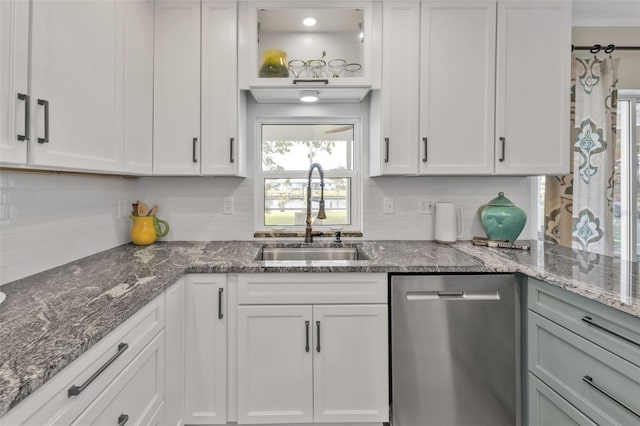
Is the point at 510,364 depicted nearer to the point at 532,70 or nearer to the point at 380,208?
the point at 380,208

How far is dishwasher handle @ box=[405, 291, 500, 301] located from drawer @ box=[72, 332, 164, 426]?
3.76 feet

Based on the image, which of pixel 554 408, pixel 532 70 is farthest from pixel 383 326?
pixel 532 70

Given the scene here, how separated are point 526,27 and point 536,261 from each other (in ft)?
4.63

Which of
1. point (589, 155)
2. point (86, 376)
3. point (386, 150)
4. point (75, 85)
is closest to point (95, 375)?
point (86, 376)

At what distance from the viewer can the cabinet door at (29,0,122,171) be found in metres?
1.09

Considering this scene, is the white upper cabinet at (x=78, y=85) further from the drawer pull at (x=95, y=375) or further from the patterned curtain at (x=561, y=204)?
the patterned curtain at (x=561, y=204)

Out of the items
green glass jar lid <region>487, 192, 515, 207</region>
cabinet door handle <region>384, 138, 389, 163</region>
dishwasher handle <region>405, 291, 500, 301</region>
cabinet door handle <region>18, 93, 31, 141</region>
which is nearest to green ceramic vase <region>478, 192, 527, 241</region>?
green glass jar lid <region>487, 192, 515, 207</region>

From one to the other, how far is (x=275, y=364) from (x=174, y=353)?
0.48m

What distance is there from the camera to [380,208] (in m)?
2.36

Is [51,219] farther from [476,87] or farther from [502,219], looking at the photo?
[502,219]

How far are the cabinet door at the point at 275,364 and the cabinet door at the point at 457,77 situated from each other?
1256 millimetres

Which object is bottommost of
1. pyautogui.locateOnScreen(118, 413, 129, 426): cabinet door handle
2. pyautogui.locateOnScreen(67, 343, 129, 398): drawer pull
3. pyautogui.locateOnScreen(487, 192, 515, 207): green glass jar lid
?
pyautogui.locateOnScreen(118, 413, 129, 426): cabinet door handle

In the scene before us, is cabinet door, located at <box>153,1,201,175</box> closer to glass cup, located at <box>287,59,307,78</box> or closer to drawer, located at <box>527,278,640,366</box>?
glass cup, located at <box>287,59,307,78</box>

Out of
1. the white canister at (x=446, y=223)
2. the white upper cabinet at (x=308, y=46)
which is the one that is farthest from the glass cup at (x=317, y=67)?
the white canister at (x=446, y=223)
